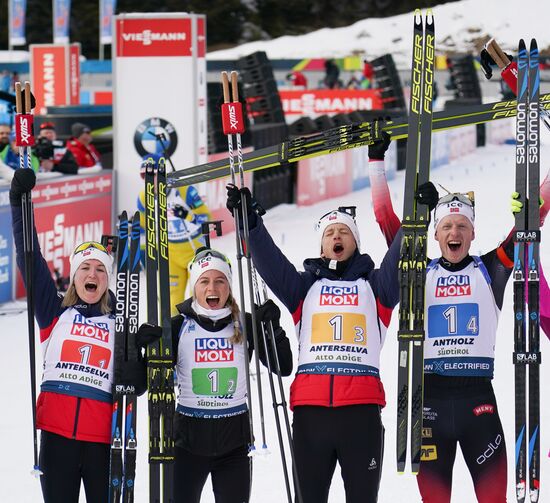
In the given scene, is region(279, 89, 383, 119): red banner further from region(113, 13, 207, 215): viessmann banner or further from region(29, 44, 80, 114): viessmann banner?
region(113, 13, 207, 215): viessmann banner

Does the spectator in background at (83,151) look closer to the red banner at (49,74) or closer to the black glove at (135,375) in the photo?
the black glove at (135,375)

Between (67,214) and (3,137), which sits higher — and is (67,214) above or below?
below

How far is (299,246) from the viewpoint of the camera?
50.1 ft

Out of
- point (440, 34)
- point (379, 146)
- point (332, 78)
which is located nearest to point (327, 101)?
point (332, 78)

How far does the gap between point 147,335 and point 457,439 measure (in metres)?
1.45

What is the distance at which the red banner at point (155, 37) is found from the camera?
14.7 meters

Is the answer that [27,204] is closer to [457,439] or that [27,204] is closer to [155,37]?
[457,439]

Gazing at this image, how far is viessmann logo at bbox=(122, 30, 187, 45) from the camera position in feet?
48.3

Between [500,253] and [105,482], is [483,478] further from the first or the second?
[105,482]

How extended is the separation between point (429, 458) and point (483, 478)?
0.25 metres

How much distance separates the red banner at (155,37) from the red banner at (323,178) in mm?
4580

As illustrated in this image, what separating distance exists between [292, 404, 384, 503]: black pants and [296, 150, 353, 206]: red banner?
45.3 ft

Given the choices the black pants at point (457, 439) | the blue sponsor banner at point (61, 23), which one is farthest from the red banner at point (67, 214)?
the blue sponsor banner at point (61, 23)

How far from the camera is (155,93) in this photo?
14.6 m
